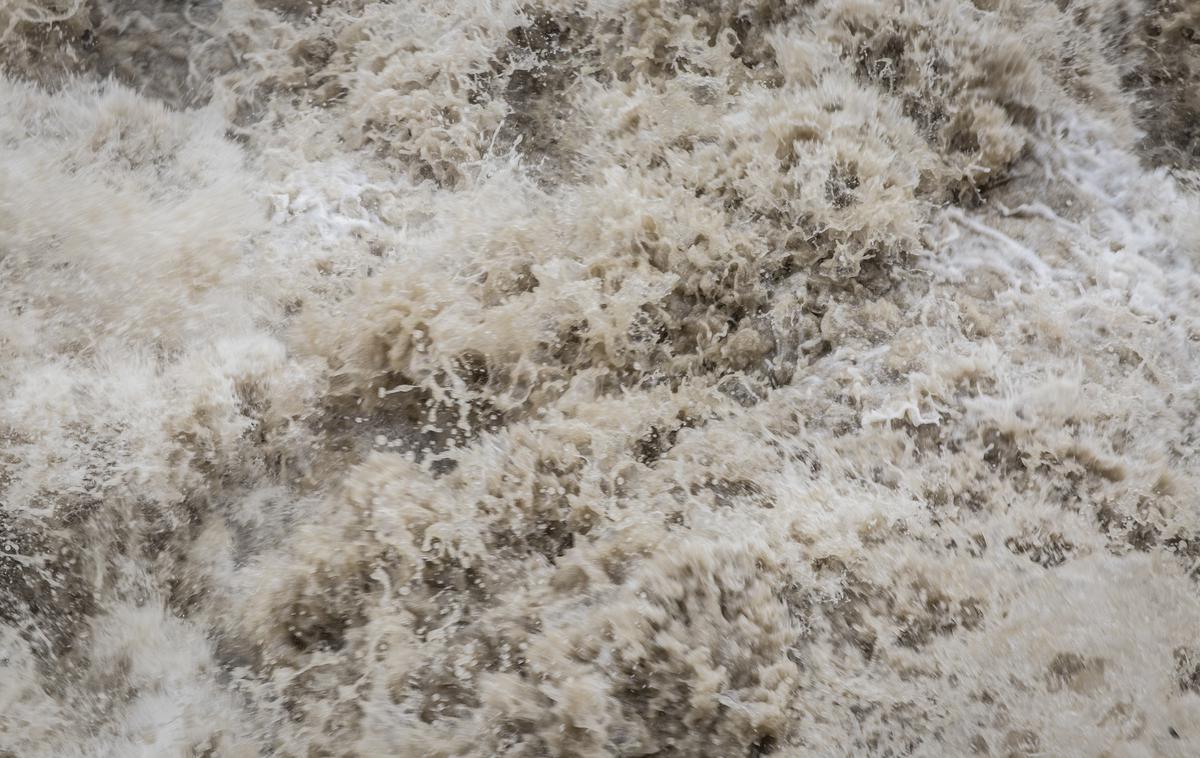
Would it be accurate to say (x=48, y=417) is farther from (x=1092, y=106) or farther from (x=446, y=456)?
(x=1092, y=106)

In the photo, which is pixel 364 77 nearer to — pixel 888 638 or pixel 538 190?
pixel 538 190

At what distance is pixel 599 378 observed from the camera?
2.89 meters

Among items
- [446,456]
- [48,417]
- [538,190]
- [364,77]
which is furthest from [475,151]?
[48,417]

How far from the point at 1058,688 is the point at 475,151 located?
2.63 meters

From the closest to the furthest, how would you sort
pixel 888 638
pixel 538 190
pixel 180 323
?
pixel 888 638
pixel 180 323
pixel 538 190

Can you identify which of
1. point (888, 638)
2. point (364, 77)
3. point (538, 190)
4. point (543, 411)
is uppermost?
point (364, 77)

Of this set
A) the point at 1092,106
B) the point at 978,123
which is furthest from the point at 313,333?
the point at 1092,106

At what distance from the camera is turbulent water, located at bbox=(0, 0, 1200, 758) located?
2.38m

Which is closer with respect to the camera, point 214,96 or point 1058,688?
point 1058,688

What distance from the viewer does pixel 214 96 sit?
10.9 feet

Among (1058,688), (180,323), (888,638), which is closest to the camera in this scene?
(1058,688)

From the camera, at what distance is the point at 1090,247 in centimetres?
291

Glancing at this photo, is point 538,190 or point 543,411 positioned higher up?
point 538,190

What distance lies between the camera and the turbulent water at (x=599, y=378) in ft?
7.82
